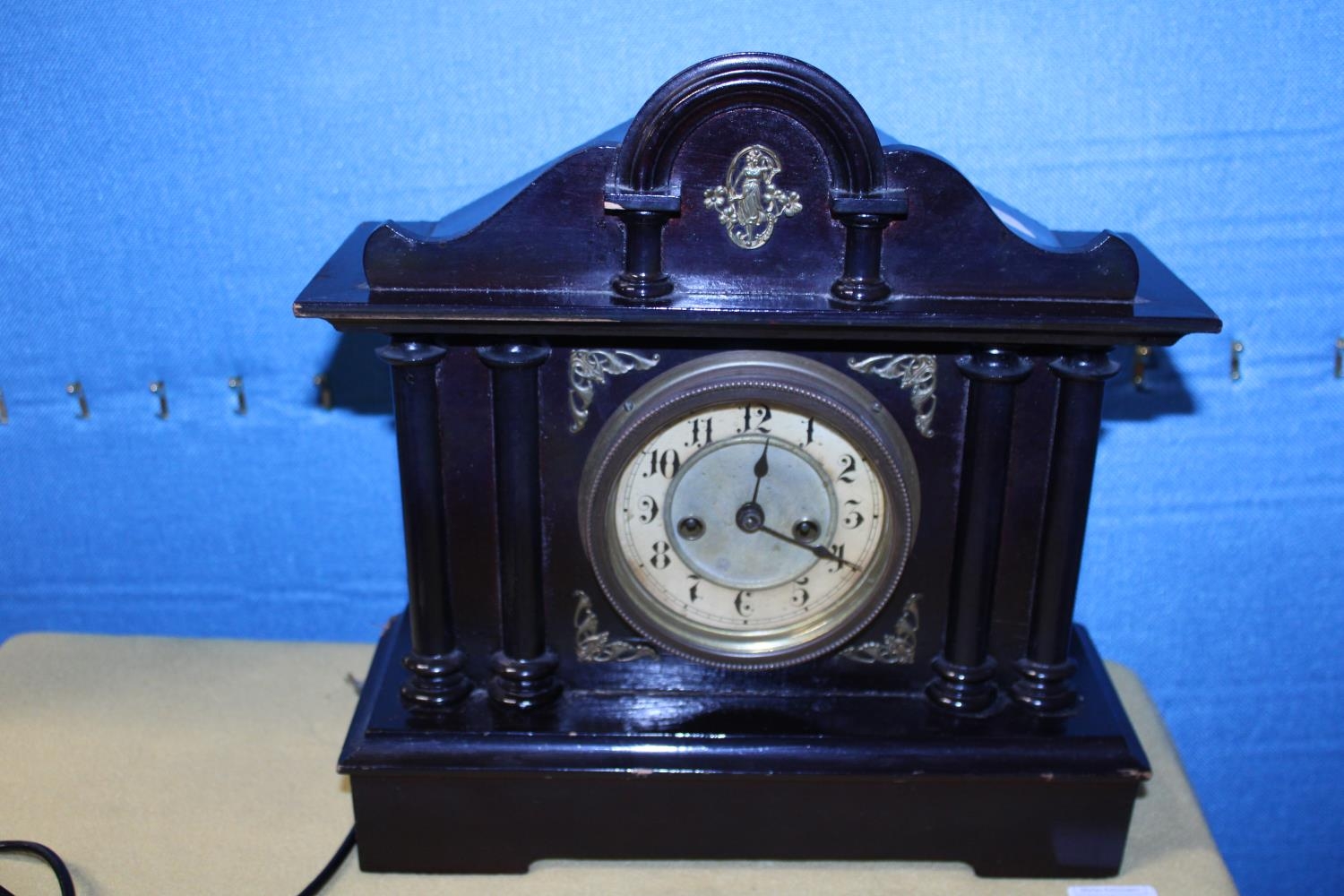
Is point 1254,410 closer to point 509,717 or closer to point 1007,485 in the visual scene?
point 1007,485

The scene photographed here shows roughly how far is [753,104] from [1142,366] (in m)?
0.76

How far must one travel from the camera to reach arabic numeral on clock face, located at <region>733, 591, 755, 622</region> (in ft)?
4.65

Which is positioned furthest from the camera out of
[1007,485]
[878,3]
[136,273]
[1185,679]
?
[1185,679]

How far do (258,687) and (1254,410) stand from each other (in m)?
1.39

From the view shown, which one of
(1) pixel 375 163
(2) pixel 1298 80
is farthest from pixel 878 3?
(1) pixel 375 163

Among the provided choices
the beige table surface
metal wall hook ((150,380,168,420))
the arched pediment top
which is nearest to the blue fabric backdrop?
metal wall hook ((150,380,168,420))

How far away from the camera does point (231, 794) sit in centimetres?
160

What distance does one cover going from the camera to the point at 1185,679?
6.33 ft

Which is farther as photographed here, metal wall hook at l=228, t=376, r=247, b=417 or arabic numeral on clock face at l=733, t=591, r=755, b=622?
metal wall hook at l=228, t=376, r=247, b=417

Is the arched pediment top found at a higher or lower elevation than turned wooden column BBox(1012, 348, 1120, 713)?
higher

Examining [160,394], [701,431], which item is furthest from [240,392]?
[701,431]

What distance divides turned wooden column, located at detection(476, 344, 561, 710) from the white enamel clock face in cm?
7

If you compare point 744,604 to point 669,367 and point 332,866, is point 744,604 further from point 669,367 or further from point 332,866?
point 332,866

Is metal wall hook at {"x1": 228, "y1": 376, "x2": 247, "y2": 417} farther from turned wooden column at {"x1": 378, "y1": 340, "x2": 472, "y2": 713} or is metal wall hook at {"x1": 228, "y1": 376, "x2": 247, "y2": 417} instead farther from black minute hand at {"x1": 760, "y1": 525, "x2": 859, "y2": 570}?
black minute hand at {"x1": 760, "y1": 525, "x2": 859, "y2": 570}
